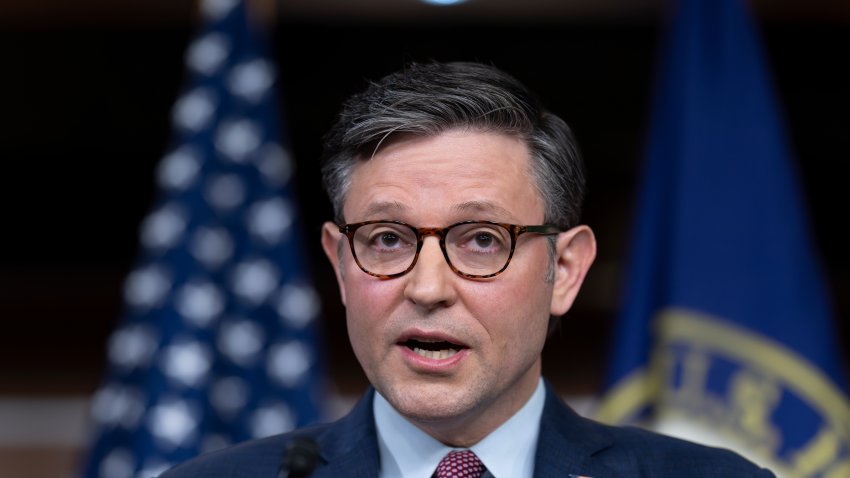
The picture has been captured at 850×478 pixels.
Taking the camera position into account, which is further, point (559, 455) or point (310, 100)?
point (310, 100)

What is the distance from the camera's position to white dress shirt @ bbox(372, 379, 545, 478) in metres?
1.46

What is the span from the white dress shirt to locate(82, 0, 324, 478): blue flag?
160 centimetres

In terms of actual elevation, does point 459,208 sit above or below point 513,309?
above

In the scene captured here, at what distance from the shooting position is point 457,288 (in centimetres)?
138

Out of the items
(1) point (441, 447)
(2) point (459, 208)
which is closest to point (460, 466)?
(1) point (441, 447)

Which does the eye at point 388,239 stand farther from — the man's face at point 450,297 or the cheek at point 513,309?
the cheek at point 513,309

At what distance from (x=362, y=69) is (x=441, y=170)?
4393 millimetres

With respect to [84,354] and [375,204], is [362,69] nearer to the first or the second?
[84,354]

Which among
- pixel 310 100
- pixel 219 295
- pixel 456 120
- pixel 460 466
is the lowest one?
pixel 460 466

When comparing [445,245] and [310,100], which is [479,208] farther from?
[310,100]

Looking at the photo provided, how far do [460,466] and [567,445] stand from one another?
0.16 m

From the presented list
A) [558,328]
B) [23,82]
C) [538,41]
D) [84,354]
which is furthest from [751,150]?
[84,354]

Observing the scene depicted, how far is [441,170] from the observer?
4.65 ft

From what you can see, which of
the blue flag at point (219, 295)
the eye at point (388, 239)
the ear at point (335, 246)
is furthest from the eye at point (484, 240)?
the blue flag at point (219, 295)
